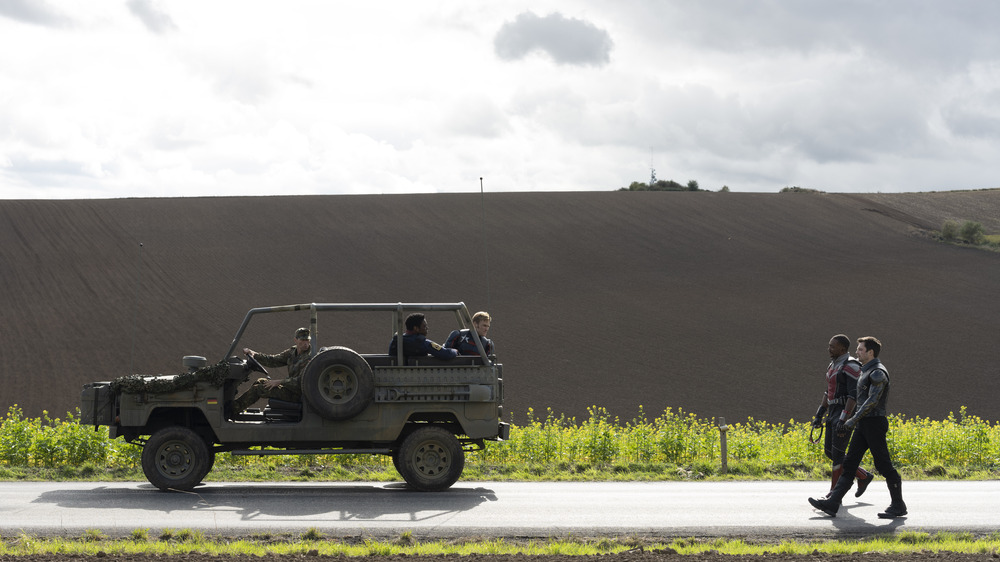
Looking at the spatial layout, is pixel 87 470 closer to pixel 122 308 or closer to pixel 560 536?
pixel 560 536

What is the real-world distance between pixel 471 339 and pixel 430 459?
1.46 meters

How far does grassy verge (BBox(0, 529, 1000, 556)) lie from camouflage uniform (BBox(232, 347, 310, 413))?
296cm

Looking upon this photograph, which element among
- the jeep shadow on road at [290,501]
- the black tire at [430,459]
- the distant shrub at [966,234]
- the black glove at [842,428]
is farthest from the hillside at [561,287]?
the black glove at [842,428]

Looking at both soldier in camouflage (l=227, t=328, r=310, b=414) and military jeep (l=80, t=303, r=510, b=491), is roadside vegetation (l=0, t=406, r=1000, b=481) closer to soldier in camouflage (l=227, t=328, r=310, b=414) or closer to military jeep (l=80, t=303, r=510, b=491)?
military jeep (l=80, t=303, r=510, b=491)

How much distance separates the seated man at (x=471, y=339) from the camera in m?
11.2

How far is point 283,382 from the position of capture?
10914 millimetres

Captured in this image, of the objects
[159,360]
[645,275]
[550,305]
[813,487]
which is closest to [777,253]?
[645,275]

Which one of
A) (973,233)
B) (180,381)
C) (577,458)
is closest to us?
(180,381)

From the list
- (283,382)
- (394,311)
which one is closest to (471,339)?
(394,311)

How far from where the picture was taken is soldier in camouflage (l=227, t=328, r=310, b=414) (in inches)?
429

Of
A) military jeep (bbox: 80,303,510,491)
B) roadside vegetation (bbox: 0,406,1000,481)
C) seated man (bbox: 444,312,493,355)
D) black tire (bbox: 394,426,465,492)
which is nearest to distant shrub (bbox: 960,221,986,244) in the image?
roadside vegetation (bbox: 0,406,1000,481)

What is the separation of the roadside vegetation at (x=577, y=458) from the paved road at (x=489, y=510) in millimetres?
1060

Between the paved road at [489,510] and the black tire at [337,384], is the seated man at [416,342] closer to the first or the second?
the black tire at [337,384]

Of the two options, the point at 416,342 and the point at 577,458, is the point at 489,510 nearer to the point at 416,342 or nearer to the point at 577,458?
the point at 416,342
